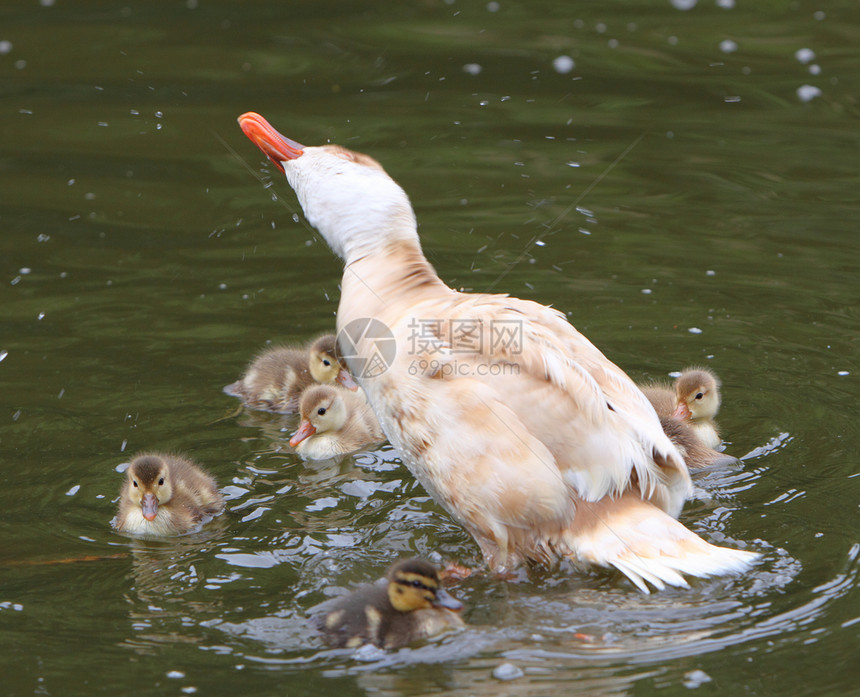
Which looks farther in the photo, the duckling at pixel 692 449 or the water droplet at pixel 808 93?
the water droplet at pixel 808 93

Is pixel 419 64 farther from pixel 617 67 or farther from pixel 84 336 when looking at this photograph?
pixel 84 336

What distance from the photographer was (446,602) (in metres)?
4.26

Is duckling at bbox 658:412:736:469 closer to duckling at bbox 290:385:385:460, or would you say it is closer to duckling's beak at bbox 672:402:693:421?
duckling's beak at bbox 672:402:693:421

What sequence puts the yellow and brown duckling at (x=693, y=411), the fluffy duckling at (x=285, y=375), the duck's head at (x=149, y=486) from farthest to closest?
the fluffy duckling at (x=285, y=375)
the yellow and brown duckling at (x=693, y=411)
the duck's head at (x=149, y=486)

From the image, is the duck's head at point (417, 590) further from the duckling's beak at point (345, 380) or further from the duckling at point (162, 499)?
the duckling's beak at point (345, 380)

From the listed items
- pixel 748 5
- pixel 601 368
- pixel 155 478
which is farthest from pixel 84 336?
pixel 748 5

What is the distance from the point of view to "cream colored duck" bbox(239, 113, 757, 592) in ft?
14.9

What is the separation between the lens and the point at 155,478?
5105 millimetres

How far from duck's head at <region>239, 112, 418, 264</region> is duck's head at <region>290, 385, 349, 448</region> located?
0.97 metres

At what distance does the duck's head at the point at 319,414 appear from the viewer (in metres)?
5.98

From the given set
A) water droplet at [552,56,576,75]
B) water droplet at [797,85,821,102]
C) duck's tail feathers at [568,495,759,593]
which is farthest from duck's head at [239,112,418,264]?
water droplet at [797,85,821,102]

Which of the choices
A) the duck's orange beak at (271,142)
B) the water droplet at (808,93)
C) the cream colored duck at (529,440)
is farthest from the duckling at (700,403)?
the water droplet at (808,93)

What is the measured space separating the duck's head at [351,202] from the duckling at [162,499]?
120 cm

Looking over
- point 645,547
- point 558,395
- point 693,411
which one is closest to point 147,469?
point 558,395
